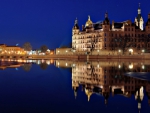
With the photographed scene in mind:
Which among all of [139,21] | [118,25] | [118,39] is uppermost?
[139,21]

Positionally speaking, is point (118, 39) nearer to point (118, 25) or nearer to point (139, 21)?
point (118, 25)

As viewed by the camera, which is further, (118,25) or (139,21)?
(139,21)

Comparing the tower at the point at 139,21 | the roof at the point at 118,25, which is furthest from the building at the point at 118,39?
the tower at the point at 139,21

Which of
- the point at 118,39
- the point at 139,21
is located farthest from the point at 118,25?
the point at 139,21

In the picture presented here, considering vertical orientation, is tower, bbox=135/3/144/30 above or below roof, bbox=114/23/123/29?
above

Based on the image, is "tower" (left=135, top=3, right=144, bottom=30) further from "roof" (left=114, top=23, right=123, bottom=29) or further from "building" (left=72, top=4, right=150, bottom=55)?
"roof" (left=114, top=23, right=123, bottom=29)

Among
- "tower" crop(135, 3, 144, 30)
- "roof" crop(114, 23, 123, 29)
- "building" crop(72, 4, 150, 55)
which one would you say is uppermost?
"tower" crop(135, 3, 144, 30)

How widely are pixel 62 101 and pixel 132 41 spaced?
3147 inches

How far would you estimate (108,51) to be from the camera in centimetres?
8462

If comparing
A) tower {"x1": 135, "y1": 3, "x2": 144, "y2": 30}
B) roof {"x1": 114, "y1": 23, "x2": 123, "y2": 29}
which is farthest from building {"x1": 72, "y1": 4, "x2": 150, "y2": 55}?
tower {"x1": 135, "y1": 3, "x2": 144, "y2": 30}

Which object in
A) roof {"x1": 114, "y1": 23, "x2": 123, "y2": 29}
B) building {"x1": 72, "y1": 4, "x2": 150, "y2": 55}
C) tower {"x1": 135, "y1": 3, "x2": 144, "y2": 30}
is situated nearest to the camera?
building {"x1": 72, "y1": 4, "x2": 150, "y2": 55}

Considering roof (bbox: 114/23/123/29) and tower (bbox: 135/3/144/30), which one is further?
tower (bbox: 135/3/144/30)

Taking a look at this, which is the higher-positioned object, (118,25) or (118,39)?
(118,25)

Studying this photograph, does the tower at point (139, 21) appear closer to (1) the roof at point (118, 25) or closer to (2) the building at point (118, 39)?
(2) the building at point (118, 39)
